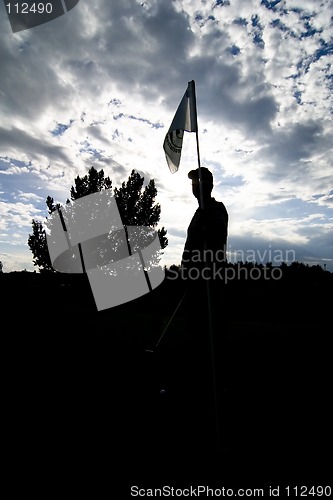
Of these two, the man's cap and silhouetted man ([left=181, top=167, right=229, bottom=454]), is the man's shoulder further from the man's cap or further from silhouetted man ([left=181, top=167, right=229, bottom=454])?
the man's cap

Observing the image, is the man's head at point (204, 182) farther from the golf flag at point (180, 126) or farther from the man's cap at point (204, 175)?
the golf flag at point (180, 126)

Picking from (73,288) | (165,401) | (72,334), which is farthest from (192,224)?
(73,288)

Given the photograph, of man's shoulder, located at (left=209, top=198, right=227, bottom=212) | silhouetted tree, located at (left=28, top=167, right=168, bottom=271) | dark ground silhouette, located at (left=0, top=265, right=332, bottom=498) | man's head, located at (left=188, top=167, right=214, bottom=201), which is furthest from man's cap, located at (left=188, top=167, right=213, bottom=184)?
silhouetted tree, located at (left=28, top=167, right=168, bottom=271)

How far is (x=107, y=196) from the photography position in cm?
3200

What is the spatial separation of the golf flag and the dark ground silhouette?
2039mm

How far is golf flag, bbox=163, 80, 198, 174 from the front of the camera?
9.18ft

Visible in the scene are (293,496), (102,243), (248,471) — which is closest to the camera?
(293,496)

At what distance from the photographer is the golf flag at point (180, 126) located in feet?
9.18

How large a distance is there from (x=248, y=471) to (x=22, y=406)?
7.35 ft

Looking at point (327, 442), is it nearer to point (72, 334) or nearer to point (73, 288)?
point (72, 334)

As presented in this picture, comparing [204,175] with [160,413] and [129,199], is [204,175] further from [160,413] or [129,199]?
[129,199]

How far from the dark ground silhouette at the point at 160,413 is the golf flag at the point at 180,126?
2039mm

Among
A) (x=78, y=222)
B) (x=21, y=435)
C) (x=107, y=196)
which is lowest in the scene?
(x=21, y=435)

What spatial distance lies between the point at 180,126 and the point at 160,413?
9.62ft
